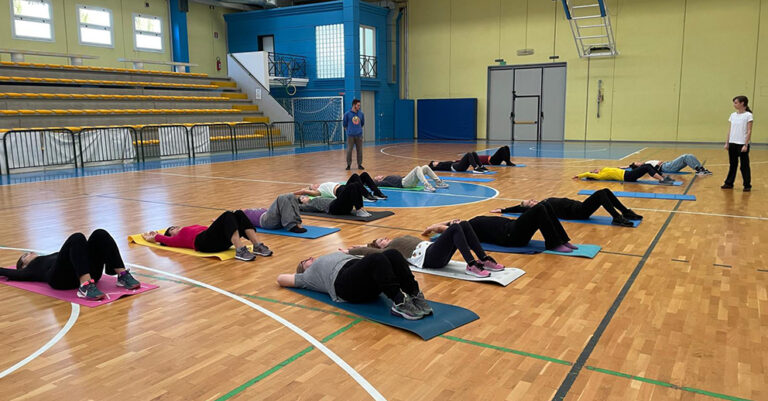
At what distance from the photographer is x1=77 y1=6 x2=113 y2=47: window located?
71.2ft

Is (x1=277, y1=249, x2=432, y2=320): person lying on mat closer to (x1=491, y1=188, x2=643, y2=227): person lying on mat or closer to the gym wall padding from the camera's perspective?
(x1=491, y1=188, x2=643, y2=227): person lying on mat

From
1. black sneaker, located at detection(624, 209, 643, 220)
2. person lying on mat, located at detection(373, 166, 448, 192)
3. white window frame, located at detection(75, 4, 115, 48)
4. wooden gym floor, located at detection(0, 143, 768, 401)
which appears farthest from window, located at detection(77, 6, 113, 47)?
black sneaker, located at detection(624, 209, 643, 220)

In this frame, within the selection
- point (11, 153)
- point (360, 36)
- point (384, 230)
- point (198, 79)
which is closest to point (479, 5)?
point (360, 36)

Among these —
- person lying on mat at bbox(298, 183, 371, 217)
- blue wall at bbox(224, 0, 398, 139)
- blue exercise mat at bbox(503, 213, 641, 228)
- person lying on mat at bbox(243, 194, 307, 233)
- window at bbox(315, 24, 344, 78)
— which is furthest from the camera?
window at bbox(315, 24, 344, 78)

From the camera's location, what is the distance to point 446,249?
512 cm

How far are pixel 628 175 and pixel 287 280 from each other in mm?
8449

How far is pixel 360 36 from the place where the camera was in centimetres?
2536

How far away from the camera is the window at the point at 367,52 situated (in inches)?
1012

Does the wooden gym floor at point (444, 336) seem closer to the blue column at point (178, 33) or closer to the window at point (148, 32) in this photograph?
the window at point (148, 32)

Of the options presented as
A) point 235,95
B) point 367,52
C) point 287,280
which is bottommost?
point 287,280

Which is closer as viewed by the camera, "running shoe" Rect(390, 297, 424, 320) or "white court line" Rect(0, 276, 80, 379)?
"white court line" Rect(0, 276, 80, 379)

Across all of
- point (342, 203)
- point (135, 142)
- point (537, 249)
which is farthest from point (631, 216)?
point (135, 142)

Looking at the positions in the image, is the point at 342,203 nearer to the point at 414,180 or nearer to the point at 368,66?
the point at 414,180

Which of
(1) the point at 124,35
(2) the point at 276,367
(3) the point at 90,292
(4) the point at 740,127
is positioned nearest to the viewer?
(2) the point at 276,367
